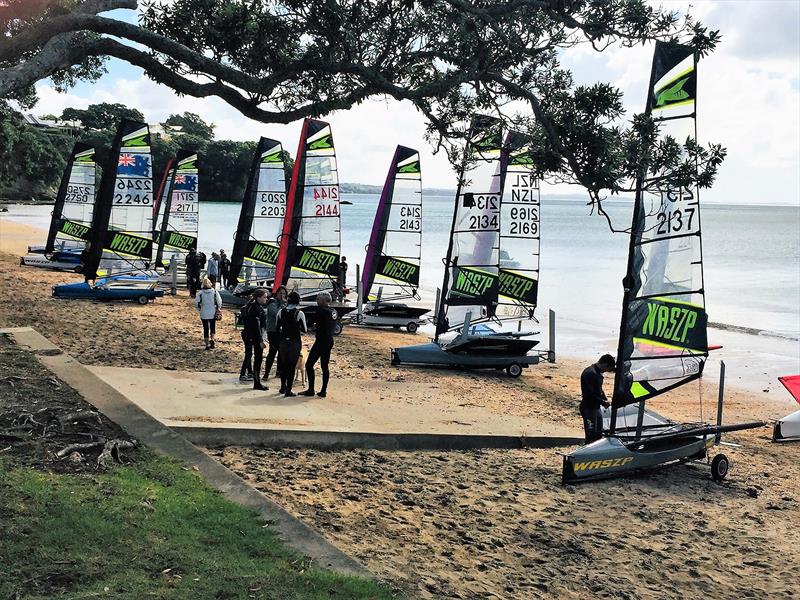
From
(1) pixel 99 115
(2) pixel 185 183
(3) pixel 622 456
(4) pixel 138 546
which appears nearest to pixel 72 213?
(2) pixel 185 183

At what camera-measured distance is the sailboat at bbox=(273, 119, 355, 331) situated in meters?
21.6

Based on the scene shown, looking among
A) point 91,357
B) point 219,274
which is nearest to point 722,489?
point 91,357

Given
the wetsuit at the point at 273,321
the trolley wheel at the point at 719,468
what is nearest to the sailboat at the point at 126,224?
the wetsuit at the point at 273,321

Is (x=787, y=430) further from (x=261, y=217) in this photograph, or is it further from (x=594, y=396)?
(x=261, y=217)

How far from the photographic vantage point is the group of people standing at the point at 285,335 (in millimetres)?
11547

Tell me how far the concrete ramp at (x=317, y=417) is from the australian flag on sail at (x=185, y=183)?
18709 millimetres

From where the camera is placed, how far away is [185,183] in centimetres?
3044

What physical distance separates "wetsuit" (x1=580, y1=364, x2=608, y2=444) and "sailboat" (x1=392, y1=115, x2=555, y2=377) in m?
6.72

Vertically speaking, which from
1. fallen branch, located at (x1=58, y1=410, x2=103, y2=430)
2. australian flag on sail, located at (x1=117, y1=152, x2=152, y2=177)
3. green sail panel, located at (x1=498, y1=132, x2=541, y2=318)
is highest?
australian flag on sail, located at (x1=117, y1=152, x2=152, y2=177)

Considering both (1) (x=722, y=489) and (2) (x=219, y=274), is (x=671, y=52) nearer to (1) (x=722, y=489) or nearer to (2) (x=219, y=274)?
(1) (x=722, y=489)

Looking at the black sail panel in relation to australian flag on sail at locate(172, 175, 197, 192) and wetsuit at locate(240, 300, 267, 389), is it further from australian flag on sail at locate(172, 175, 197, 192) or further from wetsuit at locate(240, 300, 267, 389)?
australian flag on sail at locate(172, 175, 197, 192)

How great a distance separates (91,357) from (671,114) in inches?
368

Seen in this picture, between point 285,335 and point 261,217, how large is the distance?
43.9ft

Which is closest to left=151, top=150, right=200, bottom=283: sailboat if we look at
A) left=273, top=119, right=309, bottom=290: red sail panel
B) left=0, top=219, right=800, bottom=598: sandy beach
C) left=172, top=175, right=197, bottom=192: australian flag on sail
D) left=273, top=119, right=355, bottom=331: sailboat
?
left=172, top=175, right=197, bottom=192: australian flag on sail
